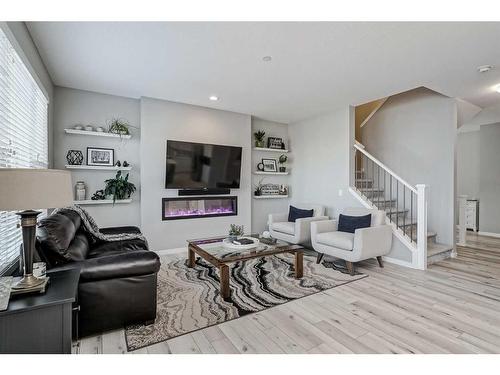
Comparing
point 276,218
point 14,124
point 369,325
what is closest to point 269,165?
point 276,218

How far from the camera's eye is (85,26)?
2312 millimetres

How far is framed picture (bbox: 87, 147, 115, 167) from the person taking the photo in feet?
13.4

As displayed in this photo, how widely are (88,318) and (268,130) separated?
15.9ft

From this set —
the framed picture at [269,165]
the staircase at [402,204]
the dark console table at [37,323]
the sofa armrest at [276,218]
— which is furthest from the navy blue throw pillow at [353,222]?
the dark console table at [37,323]

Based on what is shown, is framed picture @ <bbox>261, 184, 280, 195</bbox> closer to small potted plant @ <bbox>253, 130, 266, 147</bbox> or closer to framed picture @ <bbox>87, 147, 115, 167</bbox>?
small potted plant @ <bbox>253, 130, 266, 147</bbox>

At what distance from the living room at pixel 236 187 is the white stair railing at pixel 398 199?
41 millimetres

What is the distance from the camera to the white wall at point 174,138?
4.34 metres

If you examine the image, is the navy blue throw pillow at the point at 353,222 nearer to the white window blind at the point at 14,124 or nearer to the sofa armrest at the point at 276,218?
the sofa armrest at the point at 276,218

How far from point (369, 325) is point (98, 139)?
4389 millimetres

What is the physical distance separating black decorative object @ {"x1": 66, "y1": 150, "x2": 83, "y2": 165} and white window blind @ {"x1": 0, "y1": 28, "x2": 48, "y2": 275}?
3.17ft

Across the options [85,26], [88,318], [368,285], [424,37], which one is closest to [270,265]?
[368,285]

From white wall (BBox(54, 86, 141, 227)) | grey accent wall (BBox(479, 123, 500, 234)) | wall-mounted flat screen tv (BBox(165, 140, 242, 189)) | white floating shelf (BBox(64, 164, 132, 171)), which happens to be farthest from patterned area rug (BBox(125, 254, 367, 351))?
grey accent wall (BBox(479, 123, 500, 234))

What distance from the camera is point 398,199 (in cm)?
507
